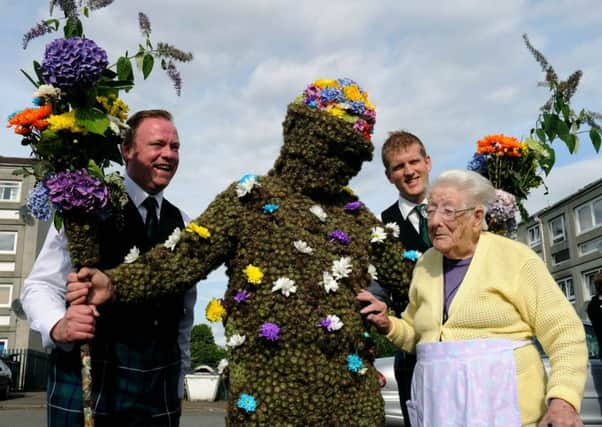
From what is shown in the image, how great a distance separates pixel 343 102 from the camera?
295 cm

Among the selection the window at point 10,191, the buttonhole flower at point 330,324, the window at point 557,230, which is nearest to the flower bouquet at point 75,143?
the buttonhole flower at point 330,324

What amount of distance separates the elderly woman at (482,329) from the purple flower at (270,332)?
0.49 m

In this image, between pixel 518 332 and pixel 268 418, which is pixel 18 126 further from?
pixel 518 332

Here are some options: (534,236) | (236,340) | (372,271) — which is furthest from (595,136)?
(534,236)

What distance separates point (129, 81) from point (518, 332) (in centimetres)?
217

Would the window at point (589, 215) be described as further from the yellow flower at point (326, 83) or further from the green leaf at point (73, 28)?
the green leaf at point (73, 28)

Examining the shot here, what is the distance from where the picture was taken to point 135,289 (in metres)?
2.57

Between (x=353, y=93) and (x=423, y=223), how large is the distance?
109 cm

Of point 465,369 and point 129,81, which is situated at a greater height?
point 129,81

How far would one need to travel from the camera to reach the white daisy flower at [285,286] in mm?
2605

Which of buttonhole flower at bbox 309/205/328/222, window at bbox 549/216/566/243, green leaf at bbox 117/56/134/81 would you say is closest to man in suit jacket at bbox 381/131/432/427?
buttonhole flower at bbox 309/205/328/222

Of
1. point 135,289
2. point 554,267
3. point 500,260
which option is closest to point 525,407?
point 500,260

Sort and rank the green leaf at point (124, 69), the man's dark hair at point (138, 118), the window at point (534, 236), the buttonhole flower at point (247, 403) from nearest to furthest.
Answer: the buttonhole flower at point (247, 403), the green leaf at point (124, 69), the man's dark hair at point (138, 118), the window at point (534, 236)

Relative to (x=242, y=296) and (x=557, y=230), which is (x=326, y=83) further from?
(x=557, y=230)
